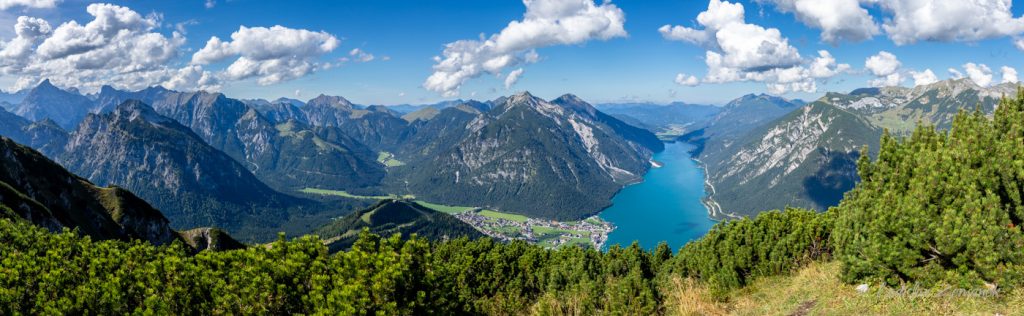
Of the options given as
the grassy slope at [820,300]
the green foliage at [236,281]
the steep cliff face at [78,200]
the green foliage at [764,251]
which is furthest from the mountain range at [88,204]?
the grassy slope at [820,300]

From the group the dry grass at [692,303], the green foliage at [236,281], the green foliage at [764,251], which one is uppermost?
the green foliage at [236,281]

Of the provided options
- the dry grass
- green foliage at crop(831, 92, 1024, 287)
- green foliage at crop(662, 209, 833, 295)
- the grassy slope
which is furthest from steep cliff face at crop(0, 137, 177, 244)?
green foliage at crop(831, 92, 1024, 287)

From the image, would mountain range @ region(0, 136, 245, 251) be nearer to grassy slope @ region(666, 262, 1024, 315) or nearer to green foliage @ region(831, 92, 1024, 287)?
grassy slope @ region(666, 262, 1024, 315)

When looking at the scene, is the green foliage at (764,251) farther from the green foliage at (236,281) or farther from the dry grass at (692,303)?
the green foliage at (236,281)

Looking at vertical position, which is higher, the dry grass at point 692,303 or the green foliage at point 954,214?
the green foliage at point 954,214

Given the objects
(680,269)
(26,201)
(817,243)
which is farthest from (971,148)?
(26,201)

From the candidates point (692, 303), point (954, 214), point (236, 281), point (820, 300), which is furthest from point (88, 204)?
point (954, 214)
